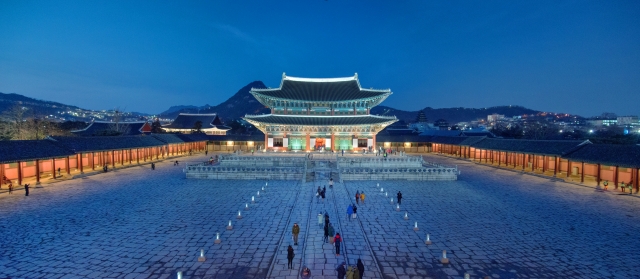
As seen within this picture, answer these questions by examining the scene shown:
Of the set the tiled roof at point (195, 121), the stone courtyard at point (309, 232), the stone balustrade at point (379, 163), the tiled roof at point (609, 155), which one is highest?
the tiled roof at point (195, 121)

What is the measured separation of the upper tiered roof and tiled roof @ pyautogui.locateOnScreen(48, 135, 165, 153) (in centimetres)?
1950

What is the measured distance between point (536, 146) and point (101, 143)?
5757cm

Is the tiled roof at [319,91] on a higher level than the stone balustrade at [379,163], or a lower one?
higher

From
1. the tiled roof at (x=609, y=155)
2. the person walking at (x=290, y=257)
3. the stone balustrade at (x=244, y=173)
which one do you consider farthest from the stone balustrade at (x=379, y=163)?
the person walking at (x=290, y=257)

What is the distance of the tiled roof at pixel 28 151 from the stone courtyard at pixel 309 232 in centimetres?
322

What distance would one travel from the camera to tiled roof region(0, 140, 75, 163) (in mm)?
25031

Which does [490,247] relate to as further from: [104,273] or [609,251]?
[104,273]

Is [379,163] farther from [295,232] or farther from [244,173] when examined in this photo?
[295,232]

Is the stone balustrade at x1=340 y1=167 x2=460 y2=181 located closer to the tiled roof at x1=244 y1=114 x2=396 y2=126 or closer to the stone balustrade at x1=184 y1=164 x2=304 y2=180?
the stone balustrade at x1=184 y1=164 x2=304 y2=180

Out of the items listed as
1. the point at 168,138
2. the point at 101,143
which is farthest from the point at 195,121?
the point at 101,143

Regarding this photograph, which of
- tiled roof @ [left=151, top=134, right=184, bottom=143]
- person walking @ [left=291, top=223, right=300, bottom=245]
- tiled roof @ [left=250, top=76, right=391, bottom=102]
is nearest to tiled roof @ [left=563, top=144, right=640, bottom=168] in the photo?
tiled roof @ [left=250, top=76, right=391, bottom=102]

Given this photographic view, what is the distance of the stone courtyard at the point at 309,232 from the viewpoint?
448 inches

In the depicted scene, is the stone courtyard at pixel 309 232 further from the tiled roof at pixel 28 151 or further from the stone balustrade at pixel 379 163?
the stone balustrade at pixel 379 163

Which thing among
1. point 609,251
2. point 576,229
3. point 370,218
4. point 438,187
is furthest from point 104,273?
point 438,187
